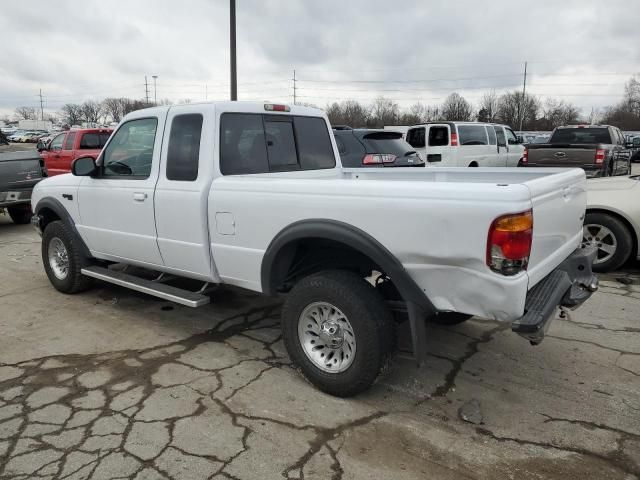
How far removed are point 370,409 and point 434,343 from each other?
49.2 inches

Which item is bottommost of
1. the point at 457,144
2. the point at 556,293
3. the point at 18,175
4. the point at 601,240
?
the point at 601,240

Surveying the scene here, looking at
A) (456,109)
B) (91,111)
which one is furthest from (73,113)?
(456,109)

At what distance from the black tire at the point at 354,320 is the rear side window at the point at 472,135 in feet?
40.0

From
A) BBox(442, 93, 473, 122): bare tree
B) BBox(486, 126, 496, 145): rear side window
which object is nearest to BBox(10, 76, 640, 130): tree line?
BBox(442, 93, 473, 122): bare tree

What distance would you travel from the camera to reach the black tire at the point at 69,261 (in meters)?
5.41

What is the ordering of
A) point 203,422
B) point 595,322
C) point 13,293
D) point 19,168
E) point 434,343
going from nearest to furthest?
1. point 203,422
2. point 434,343
3. point 595,322
4. point 13,293
5. point 19,168

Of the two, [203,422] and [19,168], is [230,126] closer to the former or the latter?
[203,422]

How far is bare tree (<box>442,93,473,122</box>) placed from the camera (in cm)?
6831

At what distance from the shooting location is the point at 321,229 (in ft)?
10.6

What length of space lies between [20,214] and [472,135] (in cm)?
1191

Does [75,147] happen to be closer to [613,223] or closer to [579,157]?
[579,157]

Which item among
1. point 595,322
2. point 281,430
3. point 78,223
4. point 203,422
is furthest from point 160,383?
point 595,322

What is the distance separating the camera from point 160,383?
369 centimetres

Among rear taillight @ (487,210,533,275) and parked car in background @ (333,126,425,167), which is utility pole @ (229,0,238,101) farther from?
rear taillight @ (487,210,533,275)
